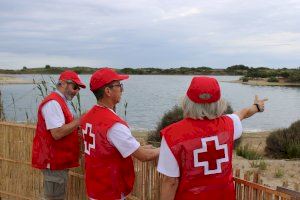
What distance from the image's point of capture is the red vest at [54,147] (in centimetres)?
486

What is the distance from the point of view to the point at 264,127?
25.5 metres

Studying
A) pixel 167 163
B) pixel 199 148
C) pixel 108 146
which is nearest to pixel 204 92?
pixel 199 148

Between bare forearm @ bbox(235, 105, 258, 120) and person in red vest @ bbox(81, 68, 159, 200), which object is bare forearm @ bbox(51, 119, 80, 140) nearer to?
person in red vest @ bbox(81, 68, 159, 200)

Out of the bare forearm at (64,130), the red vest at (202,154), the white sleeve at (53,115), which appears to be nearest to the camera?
the red vest at (202,154)

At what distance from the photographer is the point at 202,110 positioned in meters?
3.21

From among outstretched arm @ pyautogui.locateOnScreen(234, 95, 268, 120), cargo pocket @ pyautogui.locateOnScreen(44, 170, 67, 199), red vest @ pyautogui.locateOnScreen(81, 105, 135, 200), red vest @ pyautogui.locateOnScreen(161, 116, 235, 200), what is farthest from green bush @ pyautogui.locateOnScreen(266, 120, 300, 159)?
red vest @ pyautogui.locateOnScreen(161, 116, 235, 200)

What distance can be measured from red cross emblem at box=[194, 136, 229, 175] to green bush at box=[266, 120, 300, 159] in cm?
1083

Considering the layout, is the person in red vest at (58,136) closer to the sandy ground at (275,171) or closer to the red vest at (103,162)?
the red vest at (103,162)

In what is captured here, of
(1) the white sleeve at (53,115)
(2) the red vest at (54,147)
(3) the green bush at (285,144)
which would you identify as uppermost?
(1) the white sleeve at (53,115)

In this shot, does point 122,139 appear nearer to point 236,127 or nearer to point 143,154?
point 143,154

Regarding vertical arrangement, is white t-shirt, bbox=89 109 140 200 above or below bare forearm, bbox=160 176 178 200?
above

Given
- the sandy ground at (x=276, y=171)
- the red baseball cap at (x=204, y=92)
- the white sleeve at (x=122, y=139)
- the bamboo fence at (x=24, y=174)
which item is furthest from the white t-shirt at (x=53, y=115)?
the sandy ground at (x=276, y=171)

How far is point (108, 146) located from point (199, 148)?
3.00ft

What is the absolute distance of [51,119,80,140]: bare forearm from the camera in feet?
15.0
